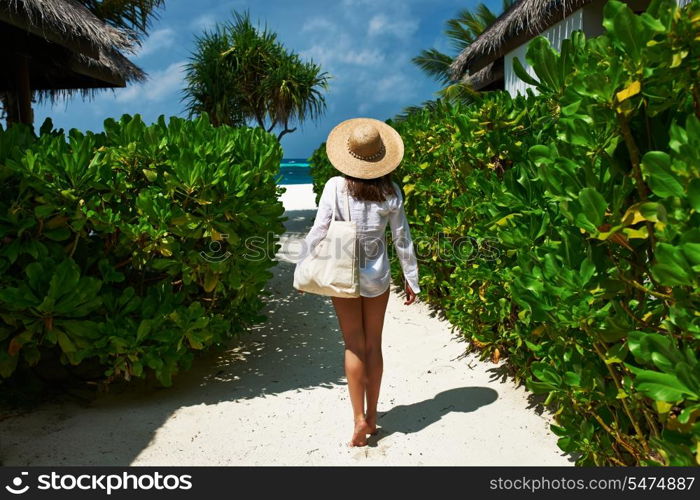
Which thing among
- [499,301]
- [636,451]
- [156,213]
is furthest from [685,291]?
[156,213]

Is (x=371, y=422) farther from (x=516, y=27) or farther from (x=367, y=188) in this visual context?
(x=516, y=27)

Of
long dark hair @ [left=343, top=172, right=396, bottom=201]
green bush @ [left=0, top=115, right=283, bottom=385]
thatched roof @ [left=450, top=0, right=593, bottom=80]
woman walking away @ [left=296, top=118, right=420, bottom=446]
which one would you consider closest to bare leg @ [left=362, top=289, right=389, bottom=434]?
woman walking away @ [left=296, top=118, right=420, bottom=446]

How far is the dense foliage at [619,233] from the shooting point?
1613 millimetres

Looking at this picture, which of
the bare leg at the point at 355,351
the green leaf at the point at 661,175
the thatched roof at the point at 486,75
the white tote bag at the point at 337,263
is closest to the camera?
the green leaf at the point at 661,175

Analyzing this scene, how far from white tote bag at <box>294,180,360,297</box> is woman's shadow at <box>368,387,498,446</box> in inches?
37.5

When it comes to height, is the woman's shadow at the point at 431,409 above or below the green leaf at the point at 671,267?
below

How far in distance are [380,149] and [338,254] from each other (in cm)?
63

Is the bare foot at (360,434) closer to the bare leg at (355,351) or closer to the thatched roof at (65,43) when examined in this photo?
the bare leg at (355,351)

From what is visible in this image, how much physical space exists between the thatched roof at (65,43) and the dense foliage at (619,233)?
577 cm

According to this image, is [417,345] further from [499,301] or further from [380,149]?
[380,149]

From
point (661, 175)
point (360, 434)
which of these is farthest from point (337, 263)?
point (661, 175)

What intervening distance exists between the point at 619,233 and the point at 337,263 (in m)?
1.46

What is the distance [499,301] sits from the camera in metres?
3.75

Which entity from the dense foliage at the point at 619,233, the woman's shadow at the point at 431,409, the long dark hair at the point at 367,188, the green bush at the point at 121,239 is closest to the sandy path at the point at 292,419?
the woman's shadow at the point at 431,409
